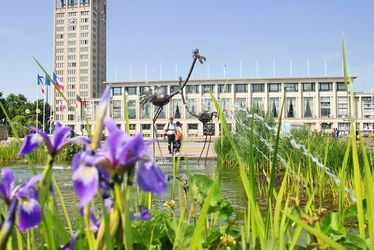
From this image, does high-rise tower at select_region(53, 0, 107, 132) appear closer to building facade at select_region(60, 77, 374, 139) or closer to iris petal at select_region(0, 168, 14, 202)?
building facade at select_region(60, 77, 374, 139)

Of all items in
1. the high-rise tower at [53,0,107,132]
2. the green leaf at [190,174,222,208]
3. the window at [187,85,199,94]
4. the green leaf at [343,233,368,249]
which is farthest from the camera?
the high-rise tower at [53,0,107,132]

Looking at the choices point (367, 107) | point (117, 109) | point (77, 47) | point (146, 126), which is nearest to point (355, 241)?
point (146, 126)

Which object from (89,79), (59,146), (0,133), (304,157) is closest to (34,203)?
(59,146)

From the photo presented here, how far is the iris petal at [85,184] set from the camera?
42 cm

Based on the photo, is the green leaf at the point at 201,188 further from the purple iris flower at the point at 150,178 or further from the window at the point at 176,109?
the window at the point at 176,109

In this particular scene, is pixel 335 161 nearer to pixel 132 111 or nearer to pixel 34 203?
pixel 34 203

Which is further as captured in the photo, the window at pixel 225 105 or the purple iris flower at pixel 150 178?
the window at pixel 225 105

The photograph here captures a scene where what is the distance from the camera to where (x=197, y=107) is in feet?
231

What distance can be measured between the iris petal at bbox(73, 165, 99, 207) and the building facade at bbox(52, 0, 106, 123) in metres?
99.0

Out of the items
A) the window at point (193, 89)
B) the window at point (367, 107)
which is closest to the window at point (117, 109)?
the window at point (193, 89)

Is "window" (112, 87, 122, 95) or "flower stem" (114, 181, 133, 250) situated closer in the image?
"flower stem" (114, 181, 133, 250)

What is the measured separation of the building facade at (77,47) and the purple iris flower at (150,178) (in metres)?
99.0

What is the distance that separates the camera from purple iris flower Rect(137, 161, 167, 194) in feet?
1.56

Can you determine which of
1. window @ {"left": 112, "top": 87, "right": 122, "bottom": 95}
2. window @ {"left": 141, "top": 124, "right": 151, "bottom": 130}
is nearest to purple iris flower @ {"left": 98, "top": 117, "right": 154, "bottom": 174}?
window @ {"left": 141, "top": 124, "right": 151, "bottom": 130}
